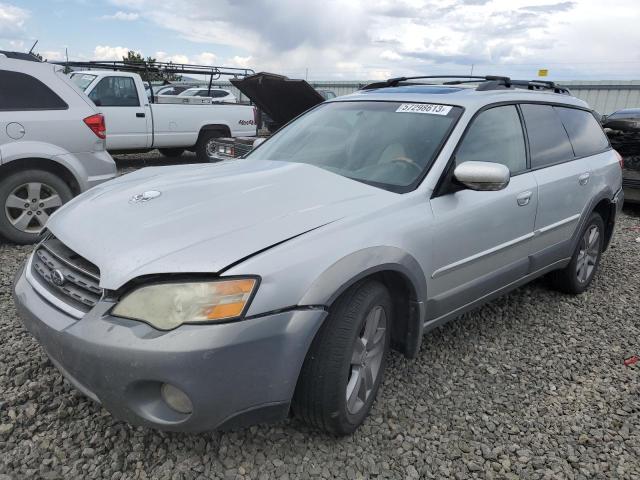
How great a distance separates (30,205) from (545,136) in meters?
4.54

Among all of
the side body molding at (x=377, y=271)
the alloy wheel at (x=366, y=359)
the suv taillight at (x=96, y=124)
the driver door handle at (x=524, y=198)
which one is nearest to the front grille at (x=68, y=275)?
the side body molding at (x=377, y=271)

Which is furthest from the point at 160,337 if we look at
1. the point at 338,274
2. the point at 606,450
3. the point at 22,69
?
the point at 22,69

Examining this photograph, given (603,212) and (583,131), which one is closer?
(583,131)

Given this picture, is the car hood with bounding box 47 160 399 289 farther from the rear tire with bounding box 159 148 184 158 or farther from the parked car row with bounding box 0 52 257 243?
the rear tire with bounding box 159 148 184 158

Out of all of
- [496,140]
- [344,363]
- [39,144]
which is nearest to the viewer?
[344,363]

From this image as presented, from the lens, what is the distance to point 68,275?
6.84 ft

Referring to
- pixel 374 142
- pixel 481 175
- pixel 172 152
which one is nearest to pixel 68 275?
pixel 374 142

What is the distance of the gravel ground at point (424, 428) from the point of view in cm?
213

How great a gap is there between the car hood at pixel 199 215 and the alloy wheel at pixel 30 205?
238cm

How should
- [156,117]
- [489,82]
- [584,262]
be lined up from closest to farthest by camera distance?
[489,82], [584,262], [156,117]

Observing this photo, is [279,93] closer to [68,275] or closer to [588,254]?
[588,254]

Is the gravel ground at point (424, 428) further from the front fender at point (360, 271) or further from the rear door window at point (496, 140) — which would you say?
the rear door window at point (496, 140)

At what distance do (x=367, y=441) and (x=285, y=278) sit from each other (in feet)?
3.23

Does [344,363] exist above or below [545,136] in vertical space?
below
